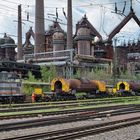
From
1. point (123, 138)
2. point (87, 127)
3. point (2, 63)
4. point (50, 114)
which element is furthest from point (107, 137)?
point (2, 63)

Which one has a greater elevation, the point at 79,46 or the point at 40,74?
the point at 79,46

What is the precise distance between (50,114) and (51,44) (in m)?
82.1

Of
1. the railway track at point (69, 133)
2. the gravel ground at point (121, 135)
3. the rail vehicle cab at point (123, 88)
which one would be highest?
the rail vehicle cab at point (123, 88)

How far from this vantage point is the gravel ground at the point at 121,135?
504 inches

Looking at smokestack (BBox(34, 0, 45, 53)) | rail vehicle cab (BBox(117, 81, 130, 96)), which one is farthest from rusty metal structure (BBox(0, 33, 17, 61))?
rail vehicle cab (BBox(117, 81, 130, 96))

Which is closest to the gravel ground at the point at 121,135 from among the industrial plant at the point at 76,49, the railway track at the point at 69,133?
the railway track at the point at 69,133

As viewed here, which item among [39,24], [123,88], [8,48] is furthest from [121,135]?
[8,48]

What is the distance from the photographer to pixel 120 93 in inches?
2179

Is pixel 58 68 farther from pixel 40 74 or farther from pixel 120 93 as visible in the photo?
pixel 120 93

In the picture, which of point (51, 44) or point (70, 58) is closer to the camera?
point (70, 58)

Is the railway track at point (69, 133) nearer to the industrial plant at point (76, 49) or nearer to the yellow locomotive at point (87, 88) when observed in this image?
the yellow locomotive at point (87, 88)

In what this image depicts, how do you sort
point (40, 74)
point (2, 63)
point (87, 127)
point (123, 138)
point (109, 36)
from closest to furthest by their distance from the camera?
point (123, 138) → point (87, 127) → point (2, 63) → point (40, 74) → point (109, 36)

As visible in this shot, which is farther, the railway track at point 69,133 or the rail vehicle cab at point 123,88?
the rail vehicle cab at point 123,88

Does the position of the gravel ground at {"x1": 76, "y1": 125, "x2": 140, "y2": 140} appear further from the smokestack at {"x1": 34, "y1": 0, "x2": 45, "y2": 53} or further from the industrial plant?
the smokestack at {"x1": 34, "y1": 0, "x2": 45, "y2": 53}
